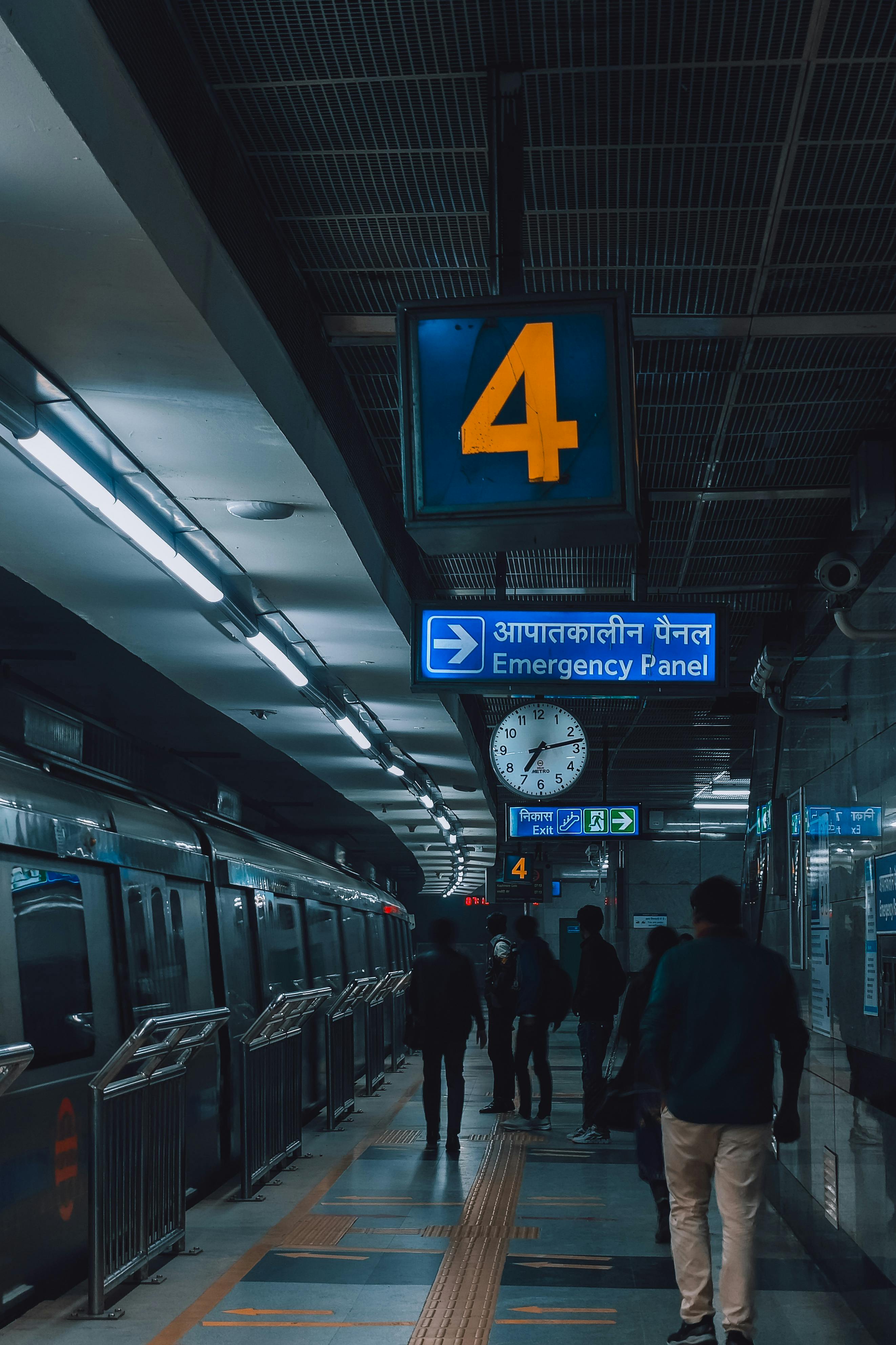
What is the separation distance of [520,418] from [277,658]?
5.01 meters

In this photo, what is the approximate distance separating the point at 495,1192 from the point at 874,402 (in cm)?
500

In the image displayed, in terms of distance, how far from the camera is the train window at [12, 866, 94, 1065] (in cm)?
545

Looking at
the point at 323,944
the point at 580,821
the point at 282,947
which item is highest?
the point at 580,821

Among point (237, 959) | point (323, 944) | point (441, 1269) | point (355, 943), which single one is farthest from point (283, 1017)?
point (355, 943)

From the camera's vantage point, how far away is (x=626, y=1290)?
559 cm

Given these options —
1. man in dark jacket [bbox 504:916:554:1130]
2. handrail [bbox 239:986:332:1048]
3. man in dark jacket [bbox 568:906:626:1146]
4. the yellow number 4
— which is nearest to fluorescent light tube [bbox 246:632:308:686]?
handrail [bbox 239:986:332:1048]

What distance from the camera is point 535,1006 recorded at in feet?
34.7

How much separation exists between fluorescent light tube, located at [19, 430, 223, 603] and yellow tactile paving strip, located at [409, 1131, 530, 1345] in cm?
351

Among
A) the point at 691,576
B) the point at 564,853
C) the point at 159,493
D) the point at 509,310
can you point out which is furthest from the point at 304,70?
the point at 564,853

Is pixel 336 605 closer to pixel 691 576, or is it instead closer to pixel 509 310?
pixel 691 576

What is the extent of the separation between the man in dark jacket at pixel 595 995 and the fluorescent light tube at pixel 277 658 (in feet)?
8.92

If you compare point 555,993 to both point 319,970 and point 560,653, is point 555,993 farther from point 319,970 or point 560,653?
point 560,653

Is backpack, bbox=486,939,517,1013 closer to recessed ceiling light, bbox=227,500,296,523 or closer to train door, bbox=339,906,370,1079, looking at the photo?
train door, bbox=339,906,370,1079

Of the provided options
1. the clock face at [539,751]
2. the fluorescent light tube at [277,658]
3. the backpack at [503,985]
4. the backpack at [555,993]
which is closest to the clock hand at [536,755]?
the clock face at [539,751]
